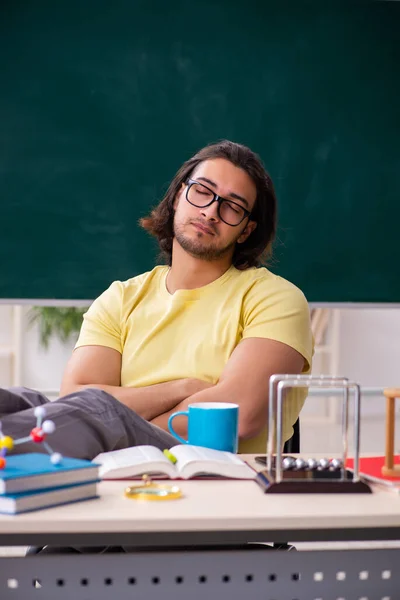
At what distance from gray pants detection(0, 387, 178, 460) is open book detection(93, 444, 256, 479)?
32 millimetres

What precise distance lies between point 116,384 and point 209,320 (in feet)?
1.04

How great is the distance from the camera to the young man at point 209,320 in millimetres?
1912

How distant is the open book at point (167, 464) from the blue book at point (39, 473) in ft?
0.30

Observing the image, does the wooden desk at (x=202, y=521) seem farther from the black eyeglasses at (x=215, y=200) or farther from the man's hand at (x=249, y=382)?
the black eyeglasses at (x=215, y=200)

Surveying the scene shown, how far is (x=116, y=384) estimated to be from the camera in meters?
2.11

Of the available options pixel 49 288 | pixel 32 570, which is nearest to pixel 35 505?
pixel 32 570

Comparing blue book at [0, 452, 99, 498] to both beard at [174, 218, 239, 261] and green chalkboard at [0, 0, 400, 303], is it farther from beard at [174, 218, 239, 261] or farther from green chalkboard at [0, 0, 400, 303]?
green chalkboard at [0, 0, 400, 303]

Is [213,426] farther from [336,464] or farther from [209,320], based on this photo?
[209,320]

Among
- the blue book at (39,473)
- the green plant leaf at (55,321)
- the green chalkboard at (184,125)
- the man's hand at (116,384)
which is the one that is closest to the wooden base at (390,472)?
the blue book at (39,473)

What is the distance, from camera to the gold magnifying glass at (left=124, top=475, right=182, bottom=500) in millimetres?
998

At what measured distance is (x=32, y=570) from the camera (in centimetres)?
100

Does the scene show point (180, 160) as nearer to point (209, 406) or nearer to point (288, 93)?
point (288, 93)

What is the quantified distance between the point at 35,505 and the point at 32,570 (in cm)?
13

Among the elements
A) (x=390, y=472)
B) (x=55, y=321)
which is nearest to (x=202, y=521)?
(x=390, y=472)
